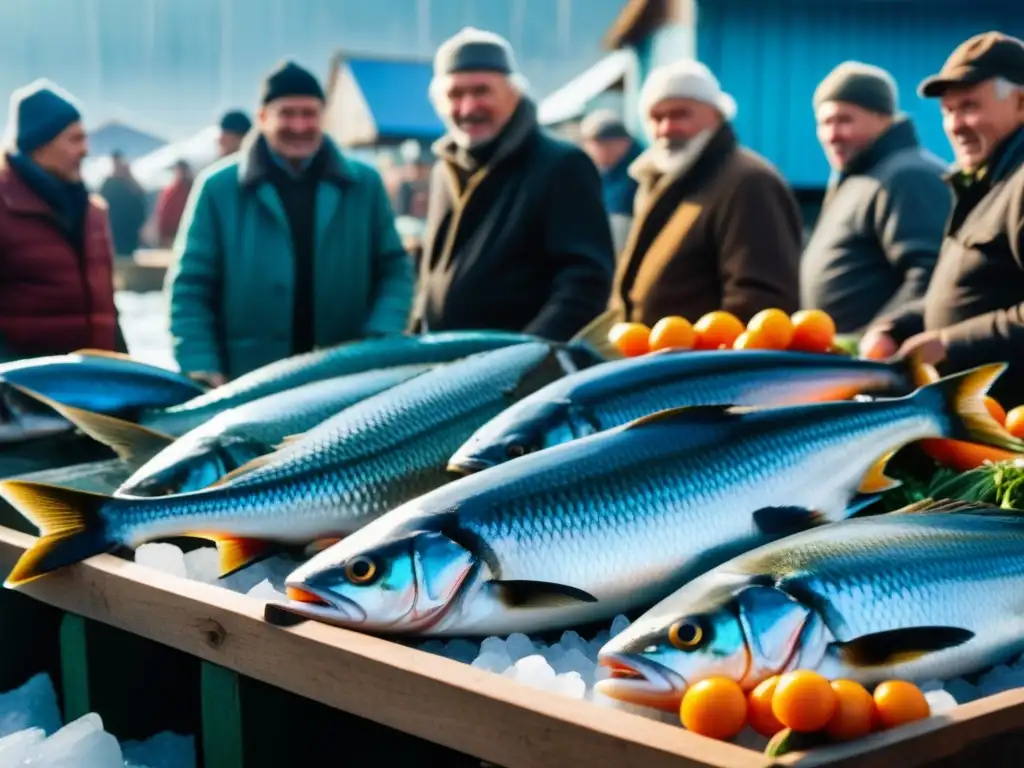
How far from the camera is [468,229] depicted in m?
3.84

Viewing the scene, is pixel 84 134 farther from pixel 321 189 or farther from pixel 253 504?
pixel 253 504

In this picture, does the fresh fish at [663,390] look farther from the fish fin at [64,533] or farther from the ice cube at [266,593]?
the fish fin at [64,533]

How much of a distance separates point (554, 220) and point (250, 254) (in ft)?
3.36

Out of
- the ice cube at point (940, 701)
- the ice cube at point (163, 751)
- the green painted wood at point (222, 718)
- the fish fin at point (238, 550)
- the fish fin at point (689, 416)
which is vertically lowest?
the ice cube at point (163, 751)

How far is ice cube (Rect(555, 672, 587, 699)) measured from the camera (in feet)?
4.76

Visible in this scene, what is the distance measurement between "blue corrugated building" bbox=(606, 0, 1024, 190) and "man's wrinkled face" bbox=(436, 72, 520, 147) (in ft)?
27.3

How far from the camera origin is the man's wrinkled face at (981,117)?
3.18 metres

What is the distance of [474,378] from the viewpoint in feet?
7.06

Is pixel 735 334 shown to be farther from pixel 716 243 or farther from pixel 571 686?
pixel 716 243

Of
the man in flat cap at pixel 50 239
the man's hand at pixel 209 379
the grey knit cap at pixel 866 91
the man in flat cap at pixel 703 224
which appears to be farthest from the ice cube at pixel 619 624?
the grey knit cap at pixel 866 91

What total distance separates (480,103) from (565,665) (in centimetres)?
252

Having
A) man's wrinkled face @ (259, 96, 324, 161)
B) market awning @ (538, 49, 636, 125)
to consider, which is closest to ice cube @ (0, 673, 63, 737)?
man's wrinkled face @ (259, 96, 324, 161)

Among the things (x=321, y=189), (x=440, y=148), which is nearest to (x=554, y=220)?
(x=440, y=148)

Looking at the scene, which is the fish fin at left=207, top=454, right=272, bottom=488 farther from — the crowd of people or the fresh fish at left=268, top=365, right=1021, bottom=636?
the crowd of people
